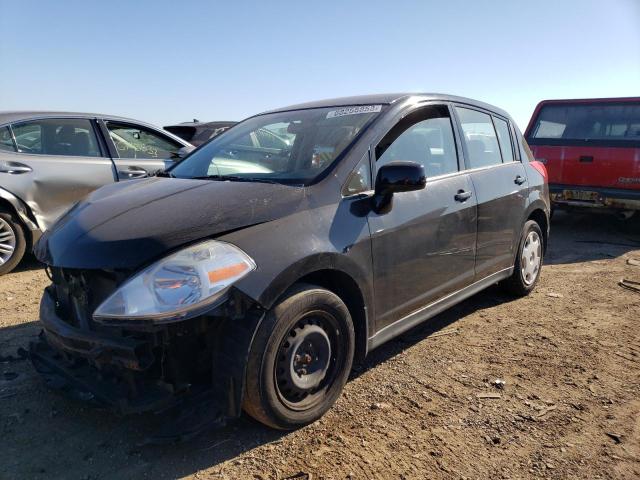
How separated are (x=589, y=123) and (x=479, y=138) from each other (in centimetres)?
497

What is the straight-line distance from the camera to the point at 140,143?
6.06 metres

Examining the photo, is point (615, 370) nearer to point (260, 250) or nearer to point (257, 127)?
point (260, 250)

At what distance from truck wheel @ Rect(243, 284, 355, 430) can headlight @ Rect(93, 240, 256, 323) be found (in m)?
0.31

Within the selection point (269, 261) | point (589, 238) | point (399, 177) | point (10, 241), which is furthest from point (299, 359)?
point (589, 238)

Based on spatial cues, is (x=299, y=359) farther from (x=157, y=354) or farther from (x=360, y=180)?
(x=360, y=180)

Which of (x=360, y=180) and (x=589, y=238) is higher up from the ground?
(x=360, y=180)

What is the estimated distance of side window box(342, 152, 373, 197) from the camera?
282 cm

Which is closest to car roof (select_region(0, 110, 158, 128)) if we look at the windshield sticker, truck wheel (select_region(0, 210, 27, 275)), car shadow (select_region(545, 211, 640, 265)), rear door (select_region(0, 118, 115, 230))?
rear door (select_region(0, 118, 115, 230))

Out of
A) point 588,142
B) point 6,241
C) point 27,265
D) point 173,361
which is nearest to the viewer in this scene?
point 173,361

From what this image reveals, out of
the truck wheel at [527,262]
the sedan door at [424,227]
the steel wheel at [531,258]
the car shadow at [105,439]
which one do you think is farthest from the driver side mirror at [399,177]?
the steel wheel at [531,258]

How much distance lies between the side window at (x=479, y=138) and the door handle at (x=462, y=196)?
1.06ft

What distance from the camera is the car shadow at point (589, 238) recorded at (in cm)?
650

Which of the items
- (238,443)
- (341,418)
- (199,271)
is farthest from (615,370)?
(199,271)

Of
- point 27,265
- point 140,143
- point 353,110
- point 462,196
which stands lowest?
point 27,265
